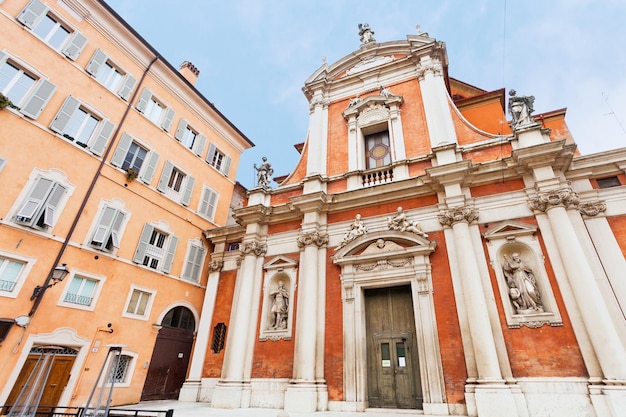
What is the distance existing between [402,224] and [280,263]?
4147 millimetres

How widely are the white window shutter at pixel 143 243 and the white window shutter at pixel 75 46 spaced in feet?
19.2

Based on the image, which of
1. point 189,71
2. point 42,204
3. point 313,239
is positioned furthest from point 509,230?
point 189,71

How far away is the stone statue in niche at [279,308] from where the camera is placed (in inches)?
395

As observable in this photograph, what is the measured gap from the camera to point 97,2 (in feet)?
36.8

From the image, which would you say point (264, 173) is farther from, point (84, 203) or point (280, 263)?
point (84, 203)

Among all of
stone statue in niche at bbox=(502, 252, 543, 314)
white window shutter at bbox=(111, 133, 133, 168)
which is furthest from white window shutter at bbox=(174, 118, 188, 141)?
stone statue in niche at bbox=(502, 252, 543, 314)

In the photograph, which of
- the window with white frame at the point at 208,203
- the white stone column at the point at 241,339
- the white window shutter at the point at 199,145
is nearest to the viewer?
the white stone column at the point at 241,339

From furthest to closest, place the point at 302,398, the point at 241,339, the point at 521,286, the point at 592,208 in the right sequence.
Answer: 1. the point at 241,339
2. the point at 302,398
3. the point at 592,208
4. the point at 521,286

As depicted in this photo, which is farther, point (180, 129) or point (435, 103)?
point (180, 129)

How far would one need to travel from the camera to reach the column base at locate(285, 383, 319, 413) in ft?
26.9

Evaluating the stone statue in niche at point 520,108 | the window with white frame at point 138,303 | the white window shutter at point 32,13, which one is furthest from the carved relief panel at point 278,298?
the white window shutter at point 32,13

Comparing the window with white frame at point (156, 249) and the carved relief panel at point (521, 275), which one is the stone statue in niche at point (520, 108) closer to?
the carved relief panel at point (521, 275)

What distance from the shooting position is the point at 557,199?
805cm

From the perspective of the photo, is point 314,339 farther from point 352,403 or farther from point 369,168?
point 369,168
